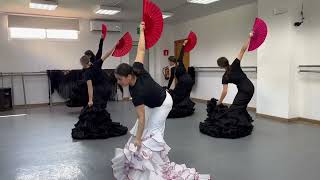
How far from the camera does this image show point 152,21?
2.78m

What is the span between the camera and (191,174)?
2709 mm

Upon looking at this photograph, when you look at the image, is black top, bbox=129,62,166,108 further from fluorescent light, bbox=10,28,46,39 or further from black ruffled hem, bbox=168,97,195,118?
fluorescent light, bbox=10,28,46,39

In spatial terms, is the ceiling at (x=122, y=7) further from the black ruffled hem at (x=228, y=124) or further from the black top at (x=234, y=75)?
the black ruffled hem at (x=228, y=124)

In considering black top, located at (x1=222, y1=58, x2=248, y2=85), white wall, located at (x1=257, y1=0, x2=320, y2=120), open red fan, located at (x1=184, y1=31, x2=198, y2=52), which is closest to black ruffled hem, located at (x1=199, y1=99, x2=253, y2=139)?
black top, located at (x1=222, y1=58, x2=248, y2=85)

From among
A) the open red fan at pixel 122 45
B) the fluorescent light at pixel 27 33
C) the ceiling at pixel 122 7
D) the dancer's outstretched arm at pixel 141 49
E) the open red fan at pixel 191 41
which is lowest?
the dancer's outstretched arm at pixel 141 49

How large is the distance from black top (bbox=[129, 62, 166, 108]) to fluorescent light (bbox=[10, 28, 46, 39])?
7.19m

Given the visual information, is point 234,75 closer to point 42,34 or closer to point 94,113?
point 94,113

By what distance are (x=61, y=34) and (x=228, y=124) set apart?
6.64 meters

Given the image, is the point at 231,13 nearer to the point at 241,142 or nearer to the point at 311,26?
the point at 311,26

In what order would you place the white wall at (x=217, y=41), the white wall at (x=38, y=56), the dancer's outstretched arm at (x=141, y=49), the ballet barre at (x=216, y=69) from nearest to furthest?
the dancer's outstretched arm at (x=141, y=49) → the ballet barre at (x=216, y=69) → the white wall at (x=217, y=41) → the white wall at (x=38, y=56)

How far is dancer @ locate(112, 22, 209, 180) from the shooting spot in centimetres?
247

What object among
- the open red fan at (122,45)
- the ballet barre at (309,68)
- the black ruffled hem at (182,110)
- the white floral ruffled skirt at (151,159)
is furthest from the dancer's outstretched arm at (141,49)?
the ballet barre at (309,68)

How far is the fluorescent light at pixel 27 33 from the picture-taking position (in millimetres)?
Answer: 8422

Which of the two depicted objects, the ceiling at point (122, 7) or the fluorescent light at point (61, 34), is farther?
the fluorescent light at point (61, 34)
